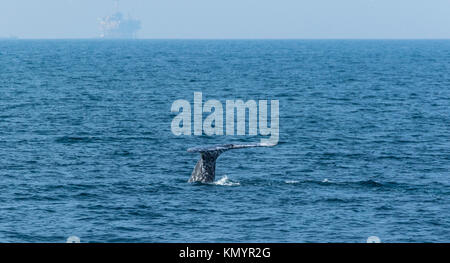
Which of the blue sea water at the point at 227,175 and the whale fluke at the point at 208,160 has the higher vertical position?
the whale fluke at the point at 208,160

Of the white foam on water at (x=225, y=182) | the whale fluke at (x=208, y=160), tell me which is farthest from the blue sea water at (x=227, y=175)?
the whale fluke at (x=208, y=160)

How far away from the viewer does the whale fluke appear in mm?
32984

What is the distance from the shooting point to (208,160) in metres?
36.3

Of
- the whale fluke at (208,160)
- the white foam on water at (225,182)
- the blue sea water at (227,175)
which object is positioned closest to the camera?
the blue sea water at (227,175)

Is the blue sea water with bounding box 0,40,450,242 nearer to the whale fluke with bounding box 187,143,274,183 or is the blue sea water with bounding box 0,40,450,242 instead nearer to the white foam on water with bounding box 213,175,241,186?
the white foam on water with bounding box 213,175,241,186

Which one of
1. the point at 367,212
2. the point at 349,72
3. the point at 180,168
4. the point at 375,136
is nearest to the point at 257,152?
the point at 180,168

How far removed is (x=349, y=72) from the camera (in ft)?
543

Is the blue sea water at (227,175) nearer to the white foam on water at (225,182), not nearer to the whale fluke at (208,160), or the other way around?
the white foam on water at (225,182)

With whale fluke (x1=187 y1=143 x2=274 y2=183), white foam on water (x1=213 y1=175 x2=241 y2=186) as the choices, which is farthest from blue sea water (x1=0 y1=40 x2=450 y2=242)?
whale fluke (x1=187 y1=143 x2=274 y2=183)

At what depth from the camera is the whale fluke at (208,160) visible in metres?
33.0

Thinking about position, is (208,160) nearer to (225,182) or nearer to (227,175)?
(225,182)

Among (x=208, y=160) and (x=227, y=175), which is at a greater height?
(x=208, y=160)

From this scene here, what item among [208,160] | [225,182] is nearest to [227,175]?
[225,182]

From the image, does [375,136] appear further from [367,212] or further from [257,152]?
[367,212]
